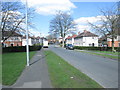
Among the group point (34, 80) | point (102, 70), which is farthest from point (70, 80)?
point (102, 70)

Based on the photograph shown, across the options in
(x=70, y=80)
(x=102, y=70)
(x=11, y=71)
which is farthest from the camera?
(x=102, y=70)

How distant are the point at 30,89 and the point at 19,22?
24.6 m

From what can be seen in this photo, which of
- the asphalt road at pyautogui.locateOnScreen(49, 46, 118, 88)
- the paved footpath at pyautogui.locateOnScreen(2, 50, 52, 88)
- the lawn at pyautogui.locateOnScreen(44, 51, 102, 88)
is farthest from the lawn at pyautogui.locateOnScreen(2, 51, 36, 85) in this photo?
the asphalt road at pyautogui.locateOnScreen(49, 46, 118, 88)

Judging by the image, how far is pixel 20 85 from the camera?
5.45m

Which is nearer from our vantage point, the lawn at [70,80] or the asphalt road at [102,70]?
the lawn at [70,80]

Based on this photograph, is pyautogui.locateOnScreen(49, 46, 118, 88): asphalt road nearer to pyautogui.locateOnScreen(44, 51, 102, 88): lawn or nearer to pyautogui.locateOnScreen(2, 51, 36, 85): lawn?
pyautogui.locateOnScreen(44, 51, 102, 88): lawn

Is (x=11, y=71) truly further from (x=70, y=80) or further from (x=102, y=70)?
(x=102, y=70)

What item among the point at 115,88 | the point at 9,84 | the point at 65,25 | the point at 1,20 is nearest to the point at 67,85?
the point at 115,88

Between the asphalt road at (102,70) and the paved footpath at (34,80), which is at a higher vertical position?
the paved footpath at (34,80)

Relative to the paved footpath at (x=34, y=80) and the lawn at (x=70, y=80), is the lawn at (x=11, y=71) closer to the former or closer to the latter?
the paved footpath at (x=34, y=80)

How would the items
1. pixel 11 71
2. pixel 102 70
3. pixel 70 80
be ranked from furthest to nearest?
1. pixel 102 70
2. pixel 11 71
3. pixel 70 80

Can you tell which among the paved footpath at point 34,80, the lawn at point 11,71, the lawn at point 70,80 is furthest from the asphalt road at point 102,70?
the lawn at point 11,71

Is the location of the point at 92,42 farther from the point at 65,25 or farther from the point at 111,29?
the point at 111,29

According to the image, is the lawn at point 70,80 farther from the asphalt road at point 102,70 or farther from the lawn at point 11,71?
the lawn at point 11,71
